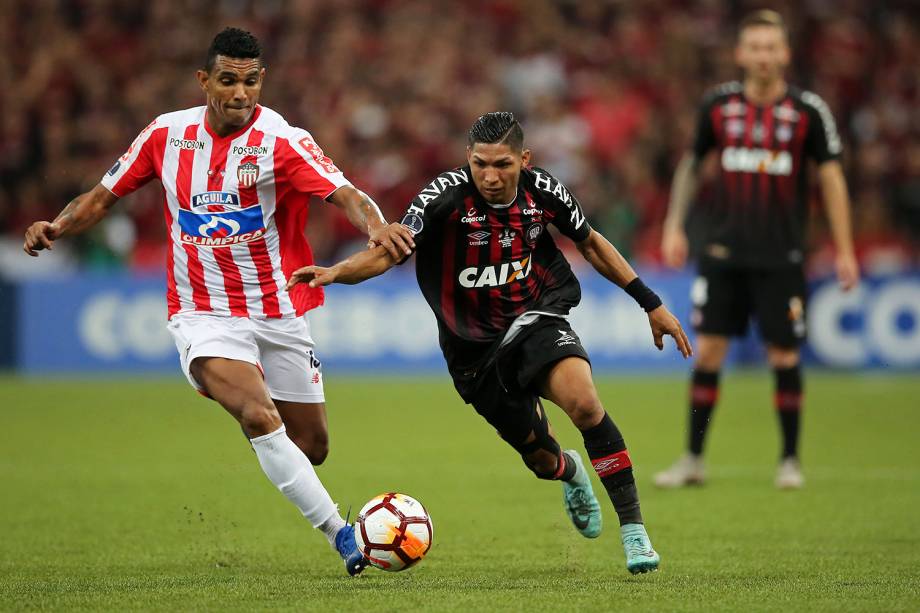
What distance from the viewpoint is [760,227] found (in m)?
9.06

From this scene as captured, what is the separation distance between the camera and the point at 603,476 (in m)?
6.02

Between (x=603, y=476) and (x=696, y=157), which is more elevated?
(x=696, y=157)

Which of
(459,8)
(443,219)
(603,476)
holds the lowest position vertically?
(603,476)

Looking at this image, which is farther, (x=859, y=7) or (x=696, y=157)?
(x=859, y=7)

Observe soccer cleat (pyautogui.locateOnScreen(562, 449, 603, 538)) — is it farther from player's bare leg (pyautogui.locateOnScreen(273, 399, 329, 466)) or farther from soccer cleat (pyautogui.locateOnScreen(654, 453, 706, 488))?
soccer cleat (pyautogui.locateOnScreen(654, 453, 706, 488))

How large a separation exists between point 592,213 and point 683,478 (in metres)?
8.09

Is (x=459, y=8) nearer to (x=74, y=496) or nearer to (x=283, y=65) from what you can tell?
(x=283, y=65)

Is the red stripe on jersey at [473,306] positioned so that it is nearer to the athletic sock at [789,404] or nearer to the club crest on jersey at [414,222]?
the club crest on jersey at [414,222]

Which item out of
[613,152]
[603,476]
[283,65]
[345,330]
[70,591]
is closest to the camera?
[70,591]

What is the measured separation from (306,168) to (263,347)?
0.87 metres

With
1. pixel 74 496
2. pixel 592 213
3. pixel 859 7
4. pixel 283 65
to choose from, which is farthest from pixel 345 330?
pixel 859 7

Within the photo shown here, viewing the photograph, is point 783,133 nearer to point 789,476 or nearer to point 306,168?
point 789,476

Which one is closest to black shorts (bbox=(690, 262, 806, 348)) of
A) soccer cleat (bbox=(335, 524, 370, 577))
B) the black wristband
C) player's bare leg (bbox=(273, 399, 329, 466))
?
the black wristband

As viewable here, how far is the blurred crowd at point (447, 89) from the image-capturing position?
17.1 metres
